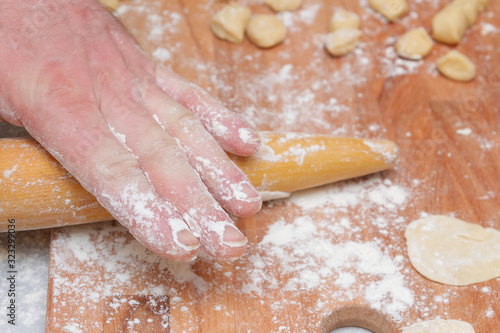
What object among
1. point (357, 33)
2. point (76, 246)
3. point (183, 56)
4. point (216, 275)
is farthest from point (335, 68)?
point (76, 246)

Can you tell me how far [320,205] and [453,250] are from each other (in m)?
0.33

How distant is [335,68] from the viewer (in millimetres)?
1910

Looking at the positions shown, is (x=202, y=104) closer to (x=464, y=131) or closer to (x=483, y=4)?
(x=464, y=131)

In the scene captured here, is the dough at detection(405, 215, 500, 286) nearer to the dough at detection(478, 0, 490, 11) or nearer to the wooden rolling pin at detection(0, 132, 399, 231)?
the wooden rolling pin at detection(0, 132, 399, 231)

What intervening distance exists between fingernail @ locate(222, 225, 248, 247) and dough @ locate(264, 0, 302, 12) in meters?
1.07

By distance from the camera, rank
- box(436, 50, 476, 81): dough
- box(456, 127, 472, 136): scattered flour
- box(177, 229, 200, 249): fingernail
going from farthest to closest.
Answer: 1. box(436, 50, 476, 81): dough
2. box(456, 127, 472, 136): scattered flour
3. box(177, 229, 200, 249): fingernail

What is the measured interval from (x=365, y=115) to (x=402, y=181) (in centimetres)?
25

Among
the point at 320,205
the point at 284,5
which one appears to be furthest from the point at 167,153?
the point at 284,5

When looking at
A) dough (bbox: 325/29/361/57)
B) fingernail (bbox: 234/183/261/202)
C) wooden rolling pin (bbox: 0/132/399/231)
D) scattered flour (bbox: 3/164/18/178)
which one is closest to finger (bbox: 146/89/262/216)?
fingernail (bbox: 234/183/261/202)

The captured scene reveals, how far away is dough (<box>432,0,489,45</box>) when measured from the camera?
6.44 feet

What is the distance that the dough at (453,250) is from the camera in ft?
4.61

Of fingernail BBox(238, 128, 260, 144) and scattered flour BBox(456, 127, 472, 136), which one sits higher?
fingernail BBox(238, 128, 260, 144)

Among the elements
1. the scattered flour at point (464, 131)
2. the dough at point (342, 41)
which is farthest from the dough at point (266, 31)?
the scattered flour at point (464, 131)

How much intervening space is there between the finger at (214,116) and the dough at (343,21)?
27.3 inches
